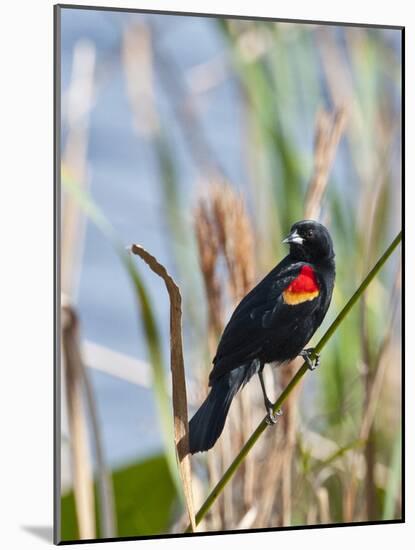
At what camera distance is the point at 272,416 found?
3041 mm

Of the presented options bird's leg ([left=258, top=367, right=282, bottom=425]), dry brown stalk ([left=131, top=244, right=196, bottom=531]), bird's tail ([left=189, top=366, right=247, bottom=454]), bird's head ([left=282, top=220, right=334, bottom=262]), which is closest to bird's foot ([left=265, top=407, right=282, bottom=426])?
bird's leg ([left=258, top=367, right=282, bottom=425])

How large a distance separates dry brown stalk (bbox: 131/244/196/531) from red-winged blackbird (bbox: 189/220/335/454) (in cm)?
12

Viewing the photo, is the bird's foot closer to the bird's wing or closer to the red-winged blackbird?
the red-winged blackbird

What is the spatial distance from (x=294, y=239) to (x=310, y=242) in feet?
0.15

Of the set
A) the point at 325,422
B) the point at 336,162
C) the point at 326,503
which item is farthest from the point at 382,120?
the point at 326,503

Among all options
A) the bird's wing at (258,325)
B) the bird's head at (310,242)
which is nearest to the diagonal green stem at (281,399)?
the bird's wing at (258,325)

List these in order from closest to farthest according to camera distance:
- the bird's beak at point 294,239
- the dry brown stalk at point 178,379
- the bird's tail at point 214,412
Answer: the dry brown stalk at point 178,379
the bird's tail at point 214,412
the bird's beak at point 294,239

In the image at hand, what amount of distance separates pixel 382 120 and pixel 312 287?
611 mm

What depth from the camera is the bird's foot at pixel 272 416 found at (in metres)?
3.03

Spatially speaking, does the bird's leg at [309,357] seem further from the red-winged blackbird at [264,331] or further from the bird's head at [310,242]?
the bird's head at [310,242]

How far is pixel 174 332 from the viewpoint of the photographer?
8.46 feet

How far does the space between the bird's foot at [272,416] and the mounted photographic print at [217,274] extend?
14 millimetres

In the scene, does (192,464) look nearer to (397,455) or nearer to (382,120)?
(397,455)

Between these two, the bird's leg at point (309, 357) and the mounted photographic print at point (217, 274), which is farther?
the bird's leg at point (309, 357)
